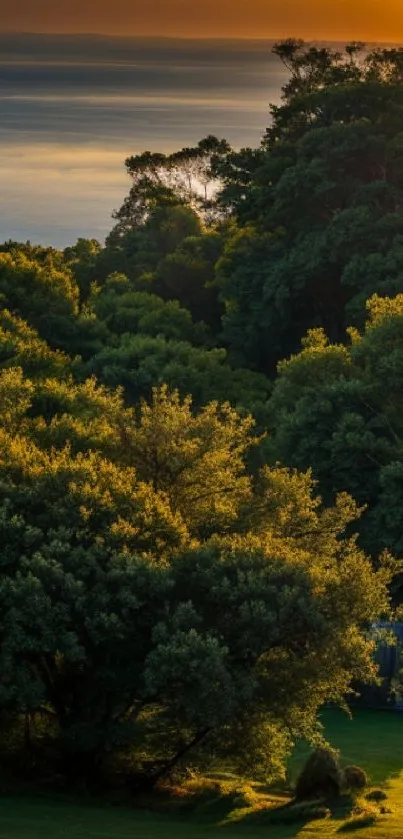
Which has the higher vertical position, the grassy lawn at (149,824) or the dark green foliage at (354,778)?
the dark green foliage at (354,778)

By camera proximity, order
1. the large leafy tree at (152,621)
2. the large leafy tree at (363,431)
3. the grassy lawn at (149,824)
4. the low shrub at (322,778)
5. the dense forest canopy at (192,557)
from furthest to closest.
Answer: the large leafy tree at (363,431), the low shrub at (322,778), the dense forest canopy at (192,557), the large leafy tree at (152,621), the grassy lawn at (149,824)

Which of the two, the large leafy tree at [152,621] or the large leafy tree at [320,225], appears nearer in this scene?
the large leafy tree at [152,621]

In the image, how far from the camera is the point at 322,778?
3459 centimetres

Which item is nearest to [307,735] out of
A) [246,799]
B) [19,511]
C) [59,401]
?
[246,799]

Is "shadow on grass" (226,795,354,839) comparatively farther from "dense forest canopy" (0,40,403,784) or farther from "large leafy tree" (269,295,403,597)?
"large leafy tree" (269,295,403,597)

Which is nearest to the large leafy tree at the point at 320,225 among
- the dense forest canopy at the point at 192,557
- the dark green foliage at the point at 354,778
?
the dense forest canopy at the point at 192,557

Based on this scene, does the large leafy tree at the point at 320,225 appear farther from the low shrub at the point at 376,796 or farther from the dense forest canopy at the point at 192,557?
the low shrub at the point at 376,796

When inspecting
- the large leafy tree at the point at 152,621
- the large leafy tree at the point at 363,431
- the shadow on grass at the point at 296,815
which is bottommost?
the shadow on grass at the point at 296,815

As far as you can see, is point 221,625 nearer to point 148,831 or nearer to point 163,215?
point 148,831

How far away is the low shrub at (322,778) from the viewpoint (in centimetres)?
3441

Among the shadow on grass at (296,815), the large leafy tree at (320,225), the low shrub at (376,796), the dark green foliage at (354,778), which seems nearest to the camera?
the shadow on grass at (296,815)

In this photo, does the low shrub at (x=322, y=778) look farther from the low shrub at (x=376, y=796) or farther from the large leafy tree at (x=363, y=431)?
the large leafy tree at (x=363, y=431)

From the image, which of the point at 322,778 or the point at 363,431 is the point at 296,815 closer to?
the point at 322,778

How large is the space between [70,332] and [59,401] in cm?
2782
